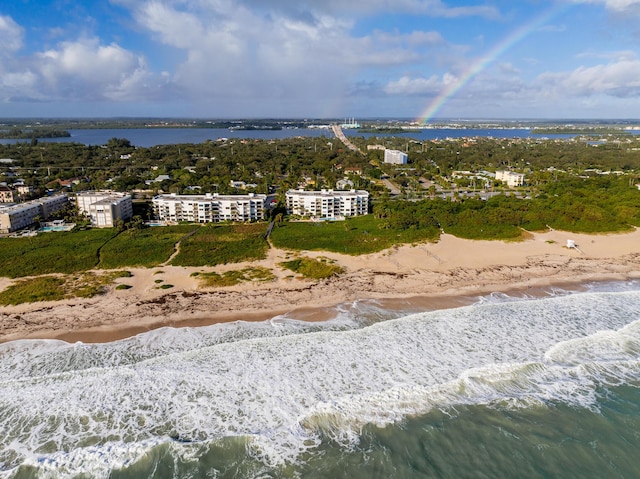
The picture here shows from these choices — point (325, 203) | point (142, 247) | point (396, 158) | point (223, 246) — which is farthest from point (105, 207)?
point (396, 158)

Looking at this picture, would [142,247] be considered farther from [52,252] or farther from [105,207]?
[105,207]

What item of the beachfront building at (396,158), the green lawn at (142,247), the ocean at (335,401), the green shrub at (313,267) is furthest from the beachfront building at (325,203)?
the beachfront building at (396,158)

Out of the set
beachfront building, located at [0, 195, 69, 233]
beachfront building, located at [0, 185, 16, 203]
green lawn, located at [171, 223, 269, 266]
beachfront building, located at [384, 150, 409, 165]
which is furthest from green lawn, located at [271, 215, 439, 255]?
beachfront building, located at [384, 150, 409, 165]

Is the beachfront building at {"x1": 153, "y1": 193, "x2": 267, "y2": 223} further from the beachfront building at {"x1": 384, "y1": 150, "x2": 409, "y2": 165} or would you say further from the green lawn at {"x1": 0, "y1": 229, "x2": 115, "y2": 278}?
the beachfront building at {"x1": 384, "y1": 150, "x2": 409, "y2": 165}

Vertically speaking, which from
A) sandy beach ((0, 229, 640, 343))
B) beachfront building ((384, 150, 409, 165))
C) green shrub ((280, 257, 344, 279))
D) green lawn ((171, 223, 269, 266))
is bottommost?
sandy beach ((0, 229, 640, 343))

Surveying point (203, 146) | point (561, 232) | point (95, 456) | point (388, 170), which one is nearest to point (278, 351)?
point (95, 456)

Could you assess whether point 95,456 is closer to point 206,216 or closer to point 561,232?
point 206,216

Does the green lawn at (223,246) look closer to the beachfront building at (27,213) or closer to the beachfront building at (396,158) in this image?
the beachfront building at (27,213)
